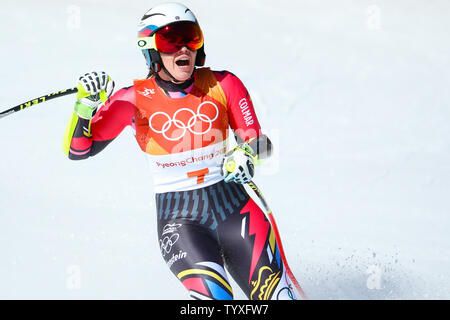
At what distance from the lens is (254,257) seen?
3.85 m

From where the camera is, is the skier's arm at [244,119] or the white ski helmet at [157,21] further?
the skier's arm at [244,119]

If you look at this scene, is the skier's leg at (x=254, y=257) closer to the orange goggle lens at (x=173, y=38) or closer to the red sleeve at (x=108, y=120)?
the red sleeve at (x=108, y=120)

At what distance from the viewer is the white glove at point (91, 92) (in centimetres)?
378

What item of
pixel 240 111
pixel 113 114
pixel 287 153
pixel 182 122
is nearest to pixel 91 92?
pixel 113 114

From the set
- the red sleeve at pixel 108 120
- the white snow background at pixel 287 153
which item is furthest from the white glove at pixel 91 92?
the white snow background at pixel 287 153

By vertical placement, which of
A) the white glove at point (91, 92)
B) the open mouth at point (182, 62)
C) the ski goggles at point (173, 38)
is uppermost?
the ski goggles at point (173, 38)

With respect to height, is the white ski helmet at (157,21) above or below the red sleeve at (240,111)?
above

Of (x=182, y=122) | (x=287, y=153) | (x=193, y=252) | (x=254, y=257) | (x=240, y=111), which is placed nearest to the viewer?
(x=193, y=252)

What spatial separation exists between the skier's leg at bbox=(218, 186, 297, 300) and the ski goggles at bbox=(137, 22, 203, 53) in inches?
43.5

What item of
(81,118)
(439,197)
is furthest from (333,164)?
(81,118)

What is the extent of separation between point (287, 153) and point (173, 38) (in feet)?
18.7

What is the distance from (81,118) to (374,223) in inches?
189

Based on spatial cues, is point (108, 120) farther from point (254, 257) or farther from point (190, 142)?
point (254, 257)

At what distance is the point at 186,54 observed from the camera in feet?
13.1
